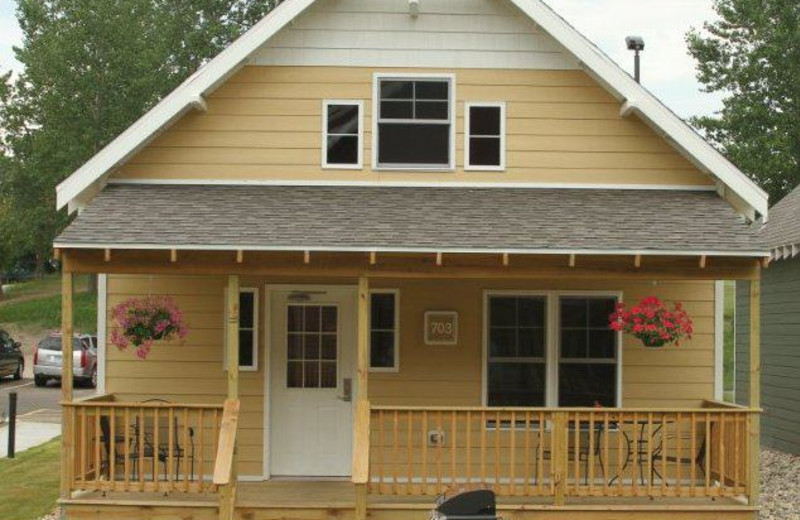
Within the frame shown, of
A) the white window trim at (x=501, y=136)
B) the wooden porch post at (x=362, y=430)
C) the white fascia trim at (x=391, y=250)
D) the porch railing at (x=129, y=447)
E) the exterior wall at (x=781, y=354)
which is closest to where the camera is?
the wooden porch post at (x=362, y=430)

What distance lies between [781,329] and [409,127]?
9176 millimetres

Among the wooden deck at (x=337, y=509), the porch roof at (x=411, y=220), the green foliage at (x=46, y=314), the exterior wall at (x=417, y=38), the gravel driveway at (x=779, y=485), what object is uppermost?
the exterior wall at (x=417, y=38)

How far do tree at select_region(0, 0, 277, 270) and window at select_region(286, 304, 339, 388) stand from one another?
1274 inches

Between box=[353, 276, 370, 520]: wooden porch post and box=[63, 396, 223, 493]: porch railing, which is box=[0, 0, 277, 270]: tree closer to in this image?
box=[63, 396, 223, 493]: porch railing

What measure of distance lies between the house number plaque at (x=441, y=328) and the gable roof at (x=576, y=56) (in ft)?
10.6

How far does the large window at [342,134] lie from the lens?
12.9 metres

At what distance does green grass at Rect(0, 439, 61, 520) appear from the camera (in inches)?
518

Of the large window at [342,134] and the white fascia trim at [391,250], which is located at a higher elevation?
the large window at [342,134]

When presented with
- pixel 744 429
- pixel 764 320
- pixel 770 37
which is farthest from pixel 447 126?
pixel 770 37

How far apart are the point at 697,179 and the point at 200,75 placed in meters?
5.95

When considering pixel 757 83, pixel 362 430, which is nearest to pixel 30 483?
pixel 362 430

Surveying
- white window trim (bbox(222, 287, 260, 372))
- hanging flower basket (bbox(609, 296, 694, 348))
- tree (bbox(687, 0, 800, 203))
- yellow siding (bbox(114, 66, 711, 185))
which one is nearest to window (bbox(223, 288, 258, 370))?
white window trim (bbox(222, 287, 260, 372))

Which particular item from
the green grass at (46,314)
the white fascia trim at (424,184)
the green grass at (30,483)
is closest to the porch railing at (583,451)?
the white fascia trim at (424,184)

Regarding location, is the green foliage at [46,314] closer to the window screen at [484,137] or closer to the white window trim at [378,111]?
the white window trim at [378,111]
